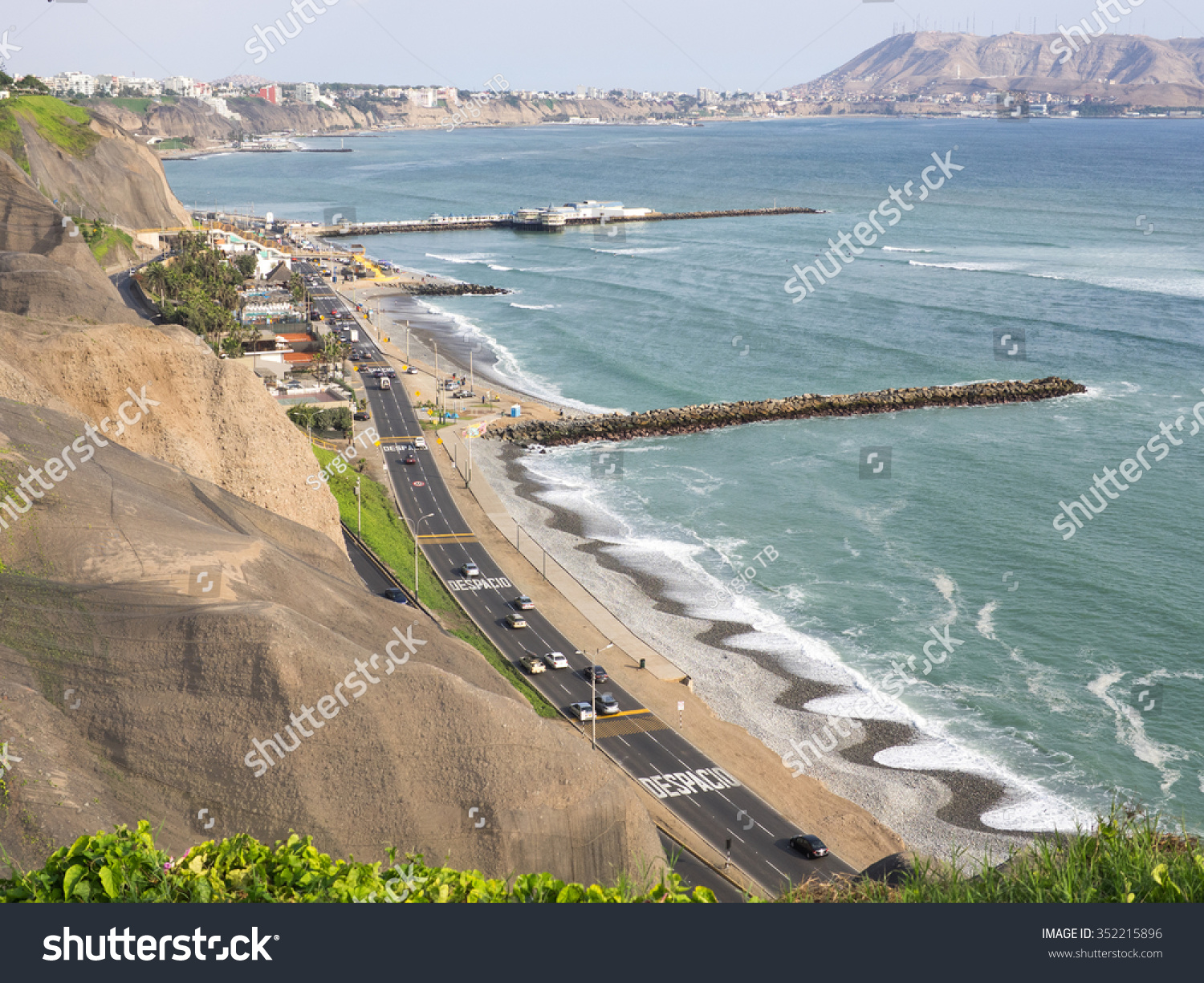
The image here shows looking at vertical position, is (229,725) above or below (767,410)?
above

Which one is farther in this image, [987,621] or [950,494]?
[950,494]

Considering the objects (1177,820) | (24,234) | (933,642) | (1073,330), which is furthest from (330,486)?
(1073,330)

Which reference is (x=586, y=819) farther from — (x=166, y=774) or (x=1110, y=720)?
(x=1110, y=720)

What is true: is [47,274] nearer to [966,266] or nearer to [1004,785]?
[1004,785]

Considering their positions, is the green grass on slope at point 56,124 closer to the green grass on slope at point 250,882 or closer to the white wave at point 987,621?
the white wave at point 987,621

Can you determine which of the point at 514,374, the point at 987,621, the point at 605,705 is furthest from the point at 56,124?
the point at 987,621

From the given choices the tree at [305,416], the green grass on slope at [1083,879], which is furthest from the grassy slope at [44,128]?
the green grass on slope at [1083,879]
